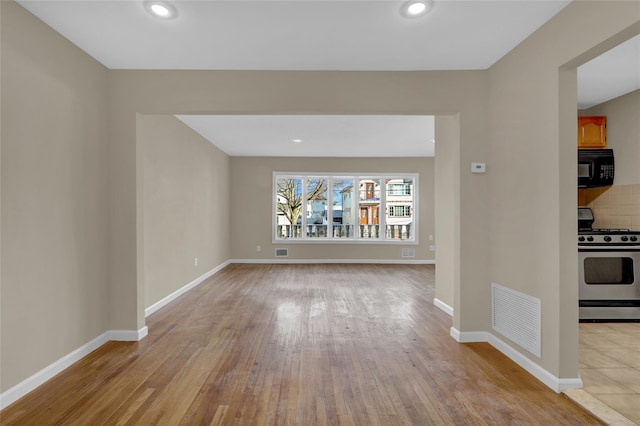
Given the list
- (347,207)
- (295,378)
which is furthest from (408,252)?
(295,378)

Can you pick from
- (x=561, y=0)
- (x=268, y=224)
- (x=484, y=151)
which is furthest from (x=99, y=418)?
(x=268, y=224)

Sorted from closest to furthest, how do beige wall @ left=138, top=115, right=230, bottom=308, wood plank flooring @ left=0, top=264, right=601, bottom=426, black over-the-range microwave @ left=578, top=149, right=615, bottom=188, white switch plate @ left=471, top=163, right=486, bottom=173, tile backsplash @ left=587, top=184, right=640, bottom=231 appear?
wood plank flooring @ left=0, top=264, right=601, bottom=426 → white switch plate @ left=471, top=163, right=486, bottom=173 → tile backsplash @ left=587, top=184, right=640, bottom=231 → black over-the-range microwave @ left=578, top=149, right=615, bottom=188 → beige wall @ left=138, top=115, right=230, bottom=308

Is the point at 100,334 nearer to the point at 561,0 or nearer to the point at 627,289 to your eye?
the point at 561,0

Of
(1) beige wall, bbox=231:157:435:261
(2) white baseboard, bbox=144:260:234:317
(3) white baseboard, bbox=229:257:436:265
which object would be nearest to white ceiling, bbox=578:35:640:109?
(1) beige wall, bbox=231:157:435:261

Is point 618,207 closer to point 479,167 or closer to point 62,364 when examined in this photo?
point 479,167

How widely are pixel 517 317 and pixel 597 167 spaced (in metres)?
2.38

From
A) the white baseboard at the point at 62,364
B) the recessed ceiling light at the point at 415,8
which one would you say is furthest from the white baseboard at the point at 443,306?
the white baseboard at the point at 62,364

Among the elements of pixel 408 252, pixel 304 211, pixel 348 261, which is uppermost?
pixel 304 211

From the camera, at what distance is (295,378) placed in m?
2.44

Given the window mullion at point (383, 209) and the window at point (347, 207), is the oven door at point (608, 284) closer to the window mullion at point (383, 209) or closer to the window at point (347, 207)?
the window at point (347, 207)

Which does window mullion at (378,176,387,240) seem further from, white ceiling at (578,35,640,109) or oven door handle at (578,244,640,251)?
oven door handle at (578,244,640,251)

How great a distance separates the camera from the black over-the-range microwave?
380 cm

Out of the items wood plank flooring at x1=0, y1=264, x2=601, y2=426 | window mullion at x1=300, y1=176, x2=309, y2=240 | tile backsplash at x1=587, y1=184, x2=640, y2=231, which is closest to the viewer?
wood plank flooring at x1=0, y1=264, x2=601, y2=426

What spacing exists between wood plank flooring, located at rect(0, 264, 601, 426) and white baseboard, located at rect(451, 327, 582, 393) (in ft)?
0.21
